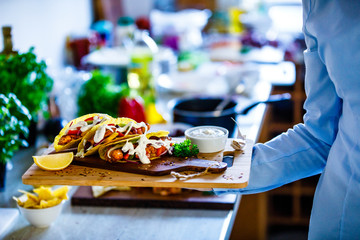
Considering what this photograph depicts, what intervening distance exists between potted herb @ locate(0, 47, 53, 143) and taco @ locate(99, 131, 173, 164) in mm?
605

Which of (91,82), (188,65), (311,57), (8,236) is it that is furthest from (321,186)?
(188,65)

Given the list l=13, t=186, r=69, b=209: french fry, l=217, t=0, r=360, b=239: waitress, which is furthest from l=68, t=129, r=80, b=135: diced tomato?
l=217, t=0, r=360, b=239: waitress

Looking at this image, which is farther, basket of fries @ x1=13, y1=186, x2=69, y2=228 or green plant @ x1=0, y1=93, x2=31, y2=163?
green plant @ x1=0, y1=93, x2=31, y2=163

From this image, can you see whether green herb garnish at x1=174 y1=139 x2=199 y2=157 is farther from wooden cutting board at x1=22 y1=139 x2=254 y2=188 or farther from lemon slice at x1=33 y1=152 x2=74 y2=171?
lemon slice at x1=33 y1=152 x2=74 y2=171

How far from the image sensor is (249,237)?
254 centimetres

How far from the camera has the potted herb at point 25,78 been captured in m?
1.60

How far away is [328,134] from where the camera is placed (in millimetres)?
1132

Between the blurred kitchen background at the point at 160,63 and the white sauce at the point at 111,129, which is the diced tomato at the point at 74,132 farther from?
the blurred kitchen background at the point at 160,63

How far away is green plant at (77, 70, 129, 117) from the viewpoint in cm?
204

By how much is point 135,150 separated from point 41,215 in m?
0.38

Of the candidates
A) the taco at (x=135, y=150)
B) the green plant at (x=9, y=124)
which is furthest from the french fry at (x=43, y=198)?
the taco at (x=135, y=150)

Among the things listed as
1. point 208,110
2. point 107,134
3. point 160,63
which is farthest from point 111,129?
point 160,63

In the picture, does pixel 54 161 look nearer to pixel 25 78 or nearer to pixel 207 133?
pixel 207 133

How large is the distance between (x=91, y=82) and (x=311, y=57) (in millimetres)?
1180
